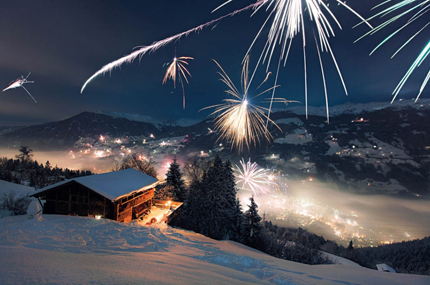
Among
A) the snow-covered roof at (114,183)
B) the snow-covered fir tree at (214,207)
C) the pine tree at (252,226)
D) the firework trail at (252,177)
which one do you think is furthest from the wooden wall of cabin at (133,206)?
the pine tree at (252,226)

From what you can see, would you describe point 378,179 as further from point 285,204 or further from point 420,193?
point 285,204

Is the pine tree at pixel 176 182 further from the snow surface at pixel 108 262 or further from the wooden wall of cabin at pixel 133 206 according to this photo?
the snow surface at pixel 108 262

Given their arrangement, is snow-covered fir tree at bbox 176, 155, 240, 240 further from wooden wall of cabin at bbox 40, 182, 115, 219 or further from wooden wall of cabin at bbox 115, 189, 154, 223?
wooden wall of cabin at bbox 40, 182, 115, 219

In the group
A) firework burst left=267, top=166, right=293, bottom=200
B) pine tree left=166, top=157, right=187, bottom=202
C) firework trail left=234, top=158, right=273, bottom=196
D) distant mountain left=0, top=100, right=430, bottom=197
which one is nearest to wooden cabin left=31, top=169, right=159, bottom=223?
firework trail left=234, top=158, right=273, bottom=196

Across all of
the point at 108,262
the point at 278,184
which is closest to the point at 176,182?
the point at 108,262

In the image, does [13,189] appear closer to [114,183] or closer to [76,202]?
[76,202]

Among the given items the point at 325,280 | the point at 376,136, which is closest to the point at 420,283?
the point at 325,280
